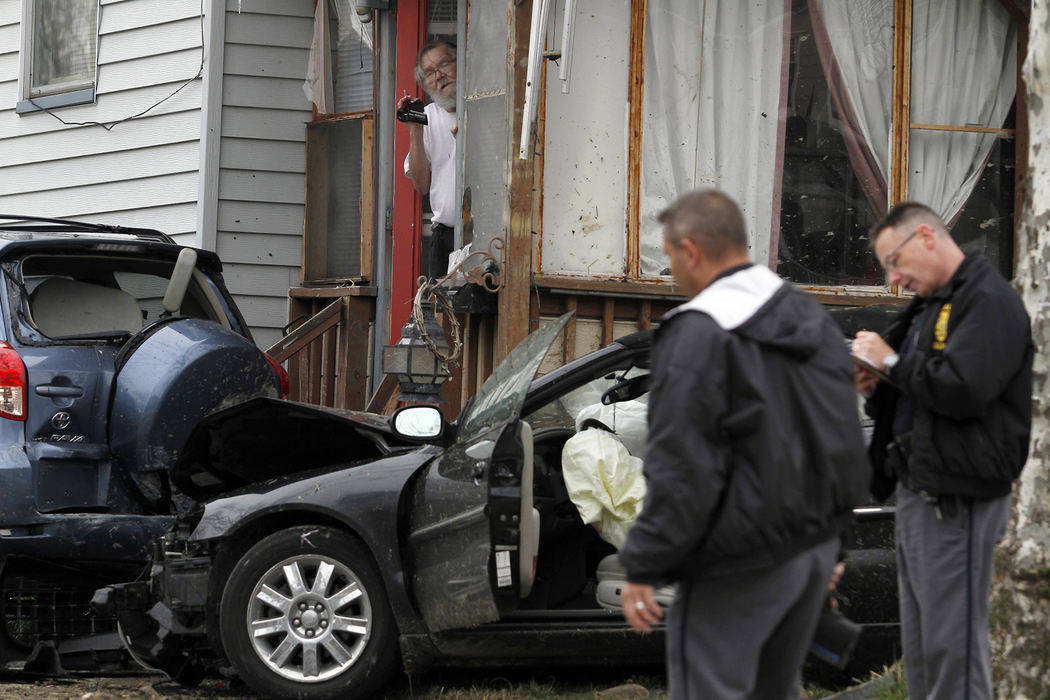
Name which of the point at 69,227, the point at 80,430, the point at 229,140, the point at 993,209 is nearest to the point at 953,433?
the point at 80,430

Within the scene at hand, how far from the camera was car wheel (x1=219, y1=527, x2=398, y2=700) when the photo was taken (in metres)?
5.45

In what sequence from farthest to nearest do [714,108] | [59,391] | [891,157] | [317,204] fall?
[317,204] < [891,157] < [714,108] < [59,391]

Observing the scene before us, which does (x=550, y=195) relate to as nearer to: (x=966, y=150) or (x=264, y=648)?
(x=966, y=150)

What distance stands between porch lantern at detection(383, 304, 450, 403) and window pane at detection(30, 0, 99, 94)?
6098 millimetres

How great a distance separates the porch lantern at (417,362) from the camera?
762cm

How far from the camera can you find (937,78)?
921cm

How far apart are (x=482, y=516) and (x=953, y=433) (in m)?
2.01

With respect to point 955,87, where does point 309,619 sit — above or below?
below

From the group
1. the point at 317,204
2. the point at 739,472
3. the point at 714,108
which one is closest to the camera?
the point at 739,472

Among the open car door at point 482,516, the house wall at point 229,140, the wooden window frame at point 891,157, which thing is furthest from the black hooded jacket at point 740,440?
the house wall at point 229,140

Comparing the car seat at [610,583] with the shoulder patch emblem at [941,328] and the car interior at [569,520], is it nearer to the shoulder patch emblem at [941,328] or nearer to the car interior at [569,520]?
the car interior at [569,520]

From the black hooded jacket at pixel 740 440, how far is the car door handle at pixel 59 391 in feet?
13.0

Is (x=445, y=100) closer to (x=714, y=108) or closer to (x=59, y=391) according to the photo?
(x=714, y=108)

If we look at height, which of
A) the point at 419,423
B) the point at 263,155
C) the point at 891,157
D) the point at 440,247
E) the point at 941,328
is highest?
the point at 263,155
